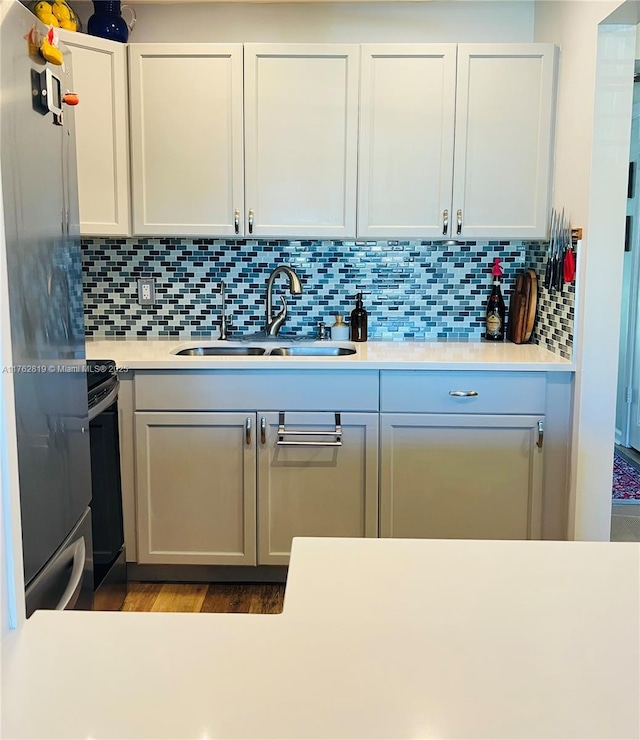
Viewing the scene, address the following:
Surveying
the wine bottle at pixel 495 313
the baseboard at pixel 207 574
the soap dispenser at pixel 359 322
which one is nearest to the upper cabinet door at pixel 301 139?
the soap dispenser at pixel 359 322

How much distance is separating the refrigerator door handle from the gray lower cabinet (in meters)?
1.18

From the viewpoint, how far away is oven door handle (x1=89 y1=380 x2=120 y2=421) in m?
2.07

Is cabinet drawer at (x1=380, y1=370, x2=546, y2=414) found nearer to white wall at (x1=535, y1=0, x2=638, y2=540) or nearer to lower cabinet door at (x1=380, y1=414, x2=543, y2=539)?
lower cabinet door at (x1=380, y1=414, x2=543, y2=539)

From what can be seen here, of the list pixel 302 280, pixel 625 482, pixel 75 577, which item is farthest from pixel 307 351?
pixel 625 482

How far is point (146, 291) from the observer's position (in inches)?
124

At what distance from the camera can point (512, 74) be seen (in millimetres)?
2727

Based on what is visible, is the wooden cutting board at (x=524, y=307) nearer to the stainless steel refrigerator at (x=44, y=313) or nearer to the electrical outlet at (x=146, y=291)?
the electrical outlet at (x=146, y=291)

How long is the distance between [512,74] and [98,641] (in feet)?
8.61

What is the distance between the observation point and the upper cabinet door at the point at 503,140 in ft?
8.92

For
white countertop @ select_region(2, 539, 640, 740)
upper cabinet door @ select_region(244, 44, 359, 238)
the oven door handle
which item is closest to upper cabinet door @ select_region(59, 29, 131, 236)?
upper cabinet door @ select_region(244, 44, 359, 238)

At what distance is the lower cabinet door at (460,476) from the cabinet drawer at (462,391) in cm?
3

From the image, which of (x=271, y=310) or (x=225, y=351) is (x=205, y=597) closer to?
(x=225, y=351)

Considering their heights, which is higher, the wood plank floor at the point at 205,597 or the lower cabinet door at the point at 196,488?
the lower cabinet door at the point at 196,488

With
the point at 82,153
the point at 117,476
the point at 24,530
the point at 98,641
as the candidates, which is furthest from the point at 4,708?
the point at 82,153
